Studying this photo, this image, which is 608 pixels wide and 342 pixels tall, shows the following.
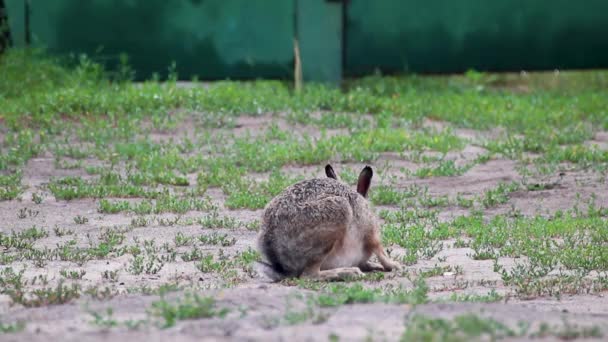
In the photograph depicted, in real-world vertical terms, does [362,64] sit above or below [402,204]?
above

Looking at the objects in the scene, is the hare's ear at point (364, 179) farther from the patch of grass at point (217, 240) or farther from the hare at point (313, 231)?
the patch of grass at point (217, 240)

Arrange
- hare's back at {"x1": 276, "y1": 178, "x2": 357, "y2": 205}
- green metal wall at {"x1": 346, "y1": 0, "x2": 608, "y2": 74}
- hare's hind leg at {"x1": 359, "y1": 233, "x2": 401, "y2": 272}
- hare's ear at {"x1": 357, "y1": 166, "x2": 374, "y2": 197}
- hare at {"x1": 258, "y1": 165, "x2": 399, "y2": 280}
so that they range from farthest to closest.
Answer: green metal wall at {"x1": 346, "y1": 0, "x2": 608, "y2": 74}, hare's ear at {"x1": 357, "y1": 166, "x2": 374, "y2": 197}, hare's hind leg at {"x1": 359, "y1": 233, "x2": 401, "y2": 272}, hare's back at {"x1": 276, "y1": 178, "x2": 357, "y2": 205}, hare at {"x1": 258, "y1": 165, "x2": 399, "y2": 280}

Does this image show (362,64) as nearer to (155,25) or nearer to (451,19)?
(451,19)

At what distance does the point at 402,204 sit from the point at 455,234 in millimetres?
1488

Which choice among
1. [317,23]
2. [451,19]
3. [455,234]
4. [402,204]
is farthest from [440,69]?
[455,234]

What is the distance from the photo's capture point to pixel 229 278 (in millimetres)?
7949

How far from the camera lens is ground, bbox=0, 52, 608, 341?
19.7 ft

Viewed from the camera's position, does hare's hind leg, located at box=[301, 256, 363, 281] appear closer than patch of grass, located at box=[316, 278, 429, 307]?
No

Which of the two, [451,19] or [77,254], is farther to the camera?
[451,19]


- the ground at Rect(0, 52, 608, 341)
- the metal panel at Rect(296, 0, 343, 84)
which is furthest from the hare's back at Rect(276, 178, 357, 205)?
the metal panel at Rect(296, 0, 343, 84)

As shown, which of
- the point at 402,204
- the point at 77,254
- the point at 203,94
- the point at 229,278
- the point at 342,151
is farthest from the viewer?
the point at 203,94

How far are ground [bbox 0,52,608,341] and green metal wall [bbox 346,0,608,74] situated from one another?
447 mm

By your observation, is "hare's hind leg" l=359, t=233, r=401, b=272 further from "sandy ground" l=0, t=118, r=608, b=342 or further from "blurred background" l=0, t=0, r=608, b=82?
"blurred background" l=0, t=0, r=608, b=82

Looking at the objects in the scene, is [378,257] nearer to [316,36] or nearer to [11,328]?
[11,328]
